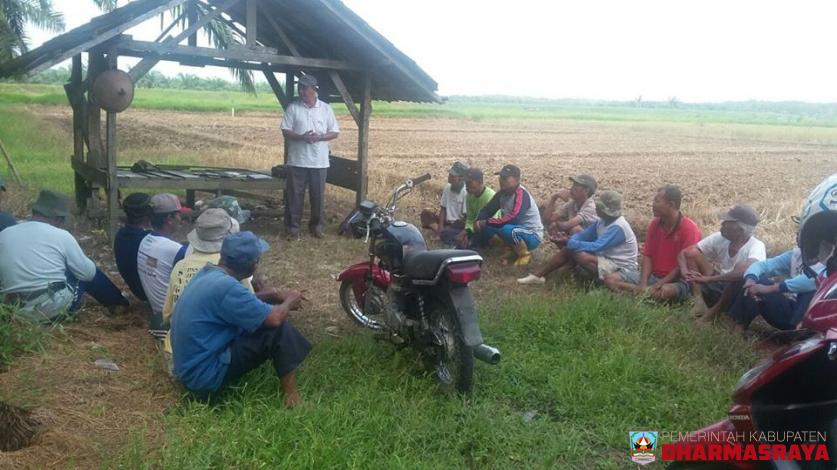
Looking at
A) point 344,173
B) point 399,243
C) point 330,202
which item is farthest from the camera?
point 330,202

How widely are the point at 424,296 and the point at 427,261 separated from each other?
31 centimetres

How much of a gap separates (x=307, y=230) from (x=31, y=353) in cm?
488

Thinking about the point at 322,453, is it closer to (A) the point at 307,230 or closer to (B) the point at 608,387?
(B) the point at 608,387

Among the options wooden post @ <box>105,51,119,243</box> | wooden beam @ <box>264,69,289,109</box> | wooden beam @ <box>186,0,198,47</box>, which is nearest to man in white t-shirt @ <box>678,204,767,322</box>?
wooden post @ <box>105,51,119,243</box>

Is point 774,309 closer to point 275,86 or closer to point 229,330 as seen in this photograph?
point 229,330

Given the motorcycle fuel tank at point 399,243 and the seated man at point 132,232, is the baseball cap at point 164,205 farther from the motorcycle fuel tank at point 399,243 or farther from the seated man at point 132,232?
the motorcycle fuel tank at point 399,243

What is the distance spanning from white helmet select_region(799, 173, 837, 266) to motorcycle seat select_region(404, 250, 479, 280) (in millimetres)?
Answer: 1867

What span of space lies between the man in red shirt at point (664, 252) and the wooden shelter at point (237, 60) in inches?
155

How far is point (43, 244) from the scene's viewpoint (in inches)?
184

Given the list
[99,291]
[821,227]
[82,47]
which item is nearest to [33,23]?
[82,47]

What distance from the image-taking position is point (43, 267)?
4.68m

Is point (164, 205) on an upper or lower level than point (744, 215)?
lower

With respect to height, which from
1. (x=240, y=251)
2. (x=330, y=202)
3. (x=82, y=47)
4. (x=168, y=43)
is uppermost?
(x=168, y=43)

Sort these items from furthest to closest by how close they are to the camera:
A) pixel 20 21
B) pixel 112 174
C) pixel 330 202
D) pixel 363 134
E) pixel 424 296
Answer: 1. pixel 20 21
2. pixel 330 202
3. pixel 363 134
4. pixel 112 174
5. pixel 424 296
